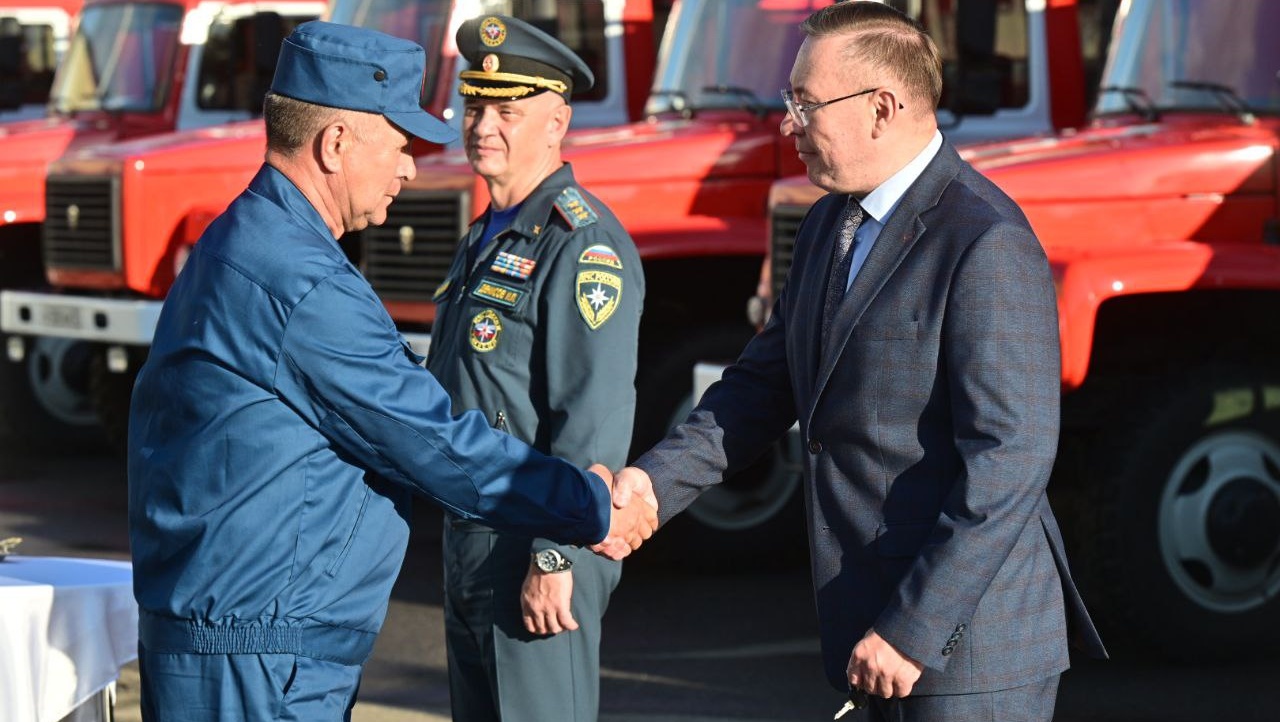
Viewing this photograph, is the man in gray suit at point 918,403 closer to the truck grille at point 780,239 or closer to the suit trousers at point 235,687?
the suit trousers at point 235,687

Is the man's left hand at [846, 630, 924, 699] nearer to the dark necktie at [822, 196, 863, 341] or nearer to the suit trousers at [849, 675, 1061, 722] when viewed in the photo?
the suit trousers at [849, 675, 1061, 722]

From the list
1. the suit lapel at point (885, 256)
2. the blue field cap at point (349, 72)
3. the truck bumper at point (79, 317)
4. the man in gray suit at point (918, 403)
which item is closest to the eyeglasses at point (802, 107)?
the man in gray suit at point (918, 403)

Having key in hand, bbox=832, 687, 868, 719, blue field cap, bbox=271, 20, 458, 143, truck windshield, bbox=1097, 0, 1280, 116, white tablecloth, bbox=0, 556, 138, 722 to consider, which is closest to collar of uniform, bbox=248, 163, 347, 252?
blue field cap, bbox=271, 20, 458, 143

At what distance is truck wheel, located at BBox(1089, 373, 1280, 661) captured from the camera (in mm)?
6367

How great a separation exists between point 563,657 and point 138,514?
1154 mm

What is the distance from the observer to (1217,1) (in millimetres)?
7055

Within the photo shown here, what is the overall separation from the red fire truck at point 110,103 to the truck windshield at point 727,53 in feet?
9.01

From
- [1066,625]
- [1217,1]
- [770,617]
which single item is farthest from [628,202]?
[1066,625]

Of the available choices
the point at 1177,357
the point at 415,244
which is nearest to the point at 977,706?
the point at 1177,357

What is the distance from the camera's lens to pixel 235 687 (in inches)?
119

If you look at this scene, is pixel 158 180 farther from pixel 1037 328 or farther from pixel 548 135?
pixel 1037 328

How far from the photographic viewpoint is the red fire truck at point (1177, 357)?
20.9 feet

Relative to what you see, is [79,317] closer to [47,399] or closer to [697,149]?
[47,399]

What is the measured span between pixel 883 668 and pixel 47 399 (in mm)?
9061
